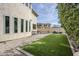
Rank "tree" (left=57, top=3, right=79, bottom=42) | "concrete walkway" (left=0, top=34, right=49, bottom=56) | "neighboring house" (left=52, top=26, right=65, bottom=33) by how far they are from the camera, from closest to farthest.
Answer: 1. "concrete walkway" (left=0, top=34, right=49, bottom=56)
2. "tree" (left=57, top=3, right=79, bottom=42)
3. "neighboring house" (left=52, top=26, right=65, bottom=33)

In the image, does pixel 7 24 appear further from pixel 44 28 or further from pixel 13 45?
pixel 44 28

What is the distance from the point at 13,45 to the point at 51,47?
0.88 meters

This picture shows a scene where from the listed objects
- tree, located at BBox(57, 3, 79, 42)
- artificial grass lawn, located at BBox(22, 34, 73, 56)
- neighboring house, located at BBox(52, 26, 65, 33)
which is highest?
tree, located at BBox(57, 3, 79, 42)

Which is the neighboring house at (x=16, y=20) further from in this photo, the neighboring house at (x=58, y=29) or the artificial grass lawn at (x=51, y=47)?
the neighboring house at (x=58, y=29)

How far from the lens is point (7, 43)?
4.64 metres

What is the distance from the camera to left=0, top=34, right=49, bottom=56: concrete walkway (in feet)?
14.7

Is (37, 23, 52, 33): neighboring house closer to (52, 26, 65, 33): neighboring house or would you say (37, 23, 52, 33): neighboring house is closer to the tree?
(52, 26, 65, 33): neighboring house

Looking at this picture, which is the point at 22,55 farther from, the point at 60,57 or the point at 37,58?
the point at 60,57

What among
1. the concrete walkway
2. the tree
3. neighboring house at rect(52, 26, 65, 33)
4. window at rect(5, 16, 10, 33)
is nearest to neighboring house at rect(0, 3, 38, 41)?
window at rect(5, 16, 10, 33)

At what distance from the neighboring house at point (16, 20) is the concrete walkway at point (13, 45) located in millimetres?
107

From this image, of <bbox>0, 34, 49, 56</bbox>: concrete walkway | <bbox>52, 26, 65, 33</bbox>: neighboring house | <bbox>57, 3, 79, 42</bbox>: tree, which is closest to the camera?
<bbox>0, 34, 49, 56</bbox>: concrete walkway

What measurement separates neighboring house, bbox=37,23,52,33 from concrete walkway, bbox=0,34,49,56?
123mm

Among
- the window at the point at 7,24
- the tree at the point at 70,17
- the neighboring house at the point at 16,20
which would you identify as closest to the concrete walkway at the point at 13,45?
the neighboring house at the point at 16,20

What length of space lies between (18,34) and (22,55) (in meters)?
0.61
